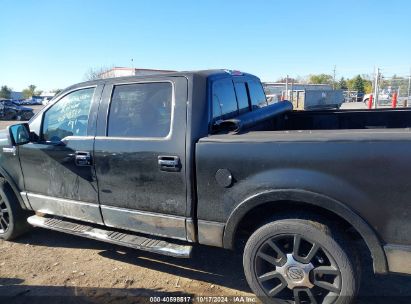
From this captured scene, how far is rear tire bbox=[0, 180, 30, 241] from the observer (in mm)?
4504

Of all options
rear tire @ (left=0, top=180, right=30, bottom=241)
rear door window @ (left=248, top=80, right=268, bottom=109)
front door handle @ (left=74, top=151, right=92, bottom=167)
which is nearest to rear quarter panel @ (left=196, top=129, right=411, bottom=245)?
front door handle @ (left=74, top=151, right=92, bottom=167)

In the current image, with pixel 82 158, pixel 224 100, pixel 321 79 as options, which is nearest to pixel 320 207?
pixel 224 100

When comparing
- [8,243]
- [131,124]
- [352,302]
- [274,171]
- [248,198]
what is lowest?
[8,243]

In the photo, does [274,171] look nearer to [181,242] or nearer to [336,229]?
[336,229]

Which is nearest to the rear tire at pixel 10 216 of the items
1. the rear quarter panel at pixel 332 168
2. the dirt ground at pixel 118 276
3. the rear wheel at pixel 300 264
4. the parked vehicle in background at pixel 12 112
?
the dirt ground at pixel 118 276

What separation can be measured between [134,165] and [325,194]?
1.71m

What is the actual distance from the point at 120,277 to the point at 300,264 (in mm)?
1870

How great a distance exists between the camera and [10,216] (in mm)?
4520

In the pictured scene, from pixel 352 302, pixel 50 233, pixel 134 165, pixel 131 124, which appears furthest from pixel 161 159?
pixel 50 233

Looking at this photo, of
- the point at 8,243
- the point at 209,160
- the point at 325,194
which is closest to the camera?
the point at 325,194

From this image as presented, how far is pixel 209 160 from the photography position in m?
2.98

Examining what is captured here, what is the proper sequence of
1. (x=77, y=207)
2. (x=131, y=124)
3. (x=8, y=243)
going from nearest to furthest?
(x=131, y=124) < (x=77, y=207) < (x=8, y=243)

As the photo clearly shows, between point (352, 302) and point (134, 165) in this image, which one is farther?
point (134, 165)

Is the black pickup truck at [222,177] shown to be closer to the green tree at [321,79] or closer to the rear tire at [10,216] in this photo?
the rear tire at [10,216]
